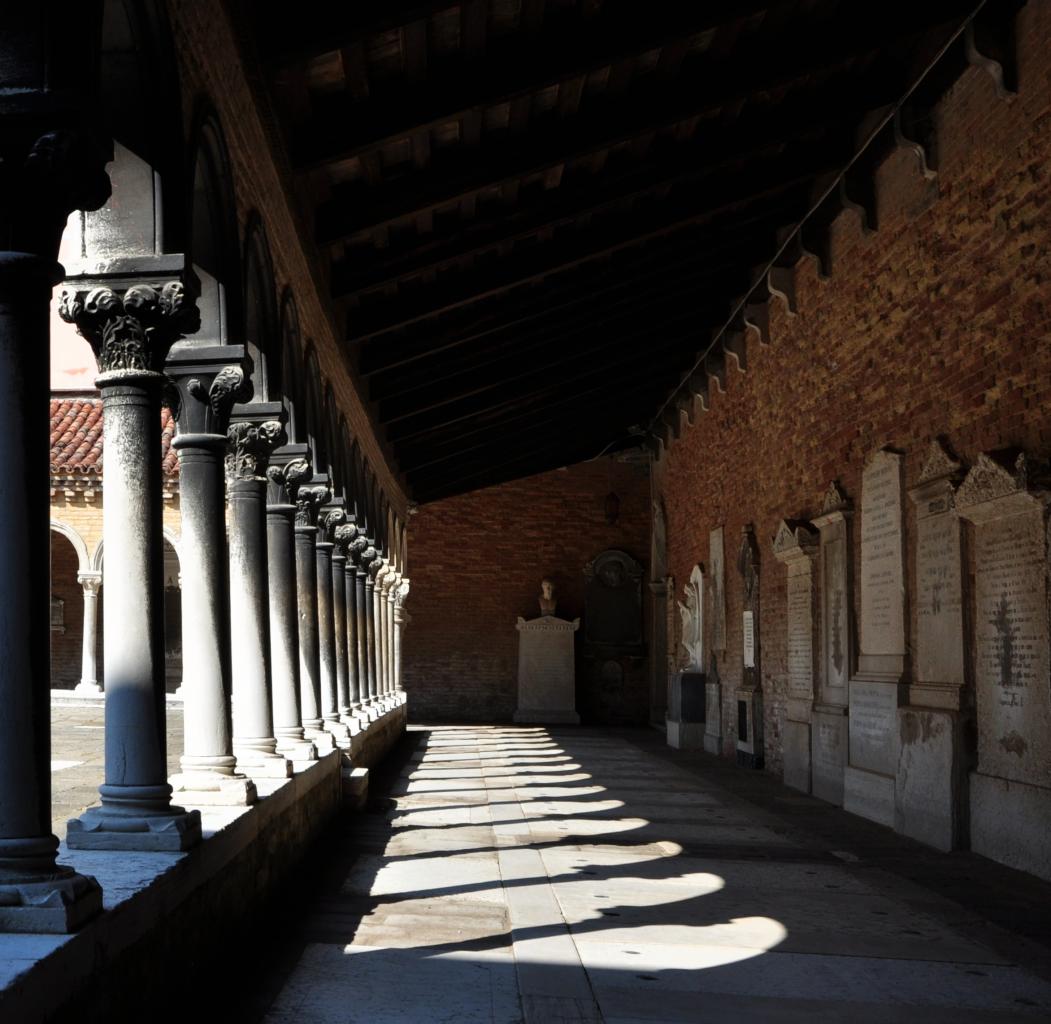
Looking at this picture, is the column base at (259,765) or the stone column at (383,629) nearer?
the column base at (259,765)

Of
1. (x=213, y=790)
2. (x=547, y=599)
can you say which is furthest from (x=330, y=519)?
(x=547, y=599)

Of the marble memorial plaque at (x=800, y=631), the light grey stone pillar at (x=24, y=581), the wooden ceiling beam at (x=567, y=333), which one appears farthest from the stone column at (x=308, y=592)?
the light grey stone pillar at (x=24, y=581)

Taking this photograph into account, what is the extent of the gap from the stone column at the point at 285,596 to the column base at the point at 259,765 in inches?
45.3

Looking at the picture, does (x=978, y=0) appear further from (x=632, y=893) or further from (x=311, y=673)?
(x=311, y=673)

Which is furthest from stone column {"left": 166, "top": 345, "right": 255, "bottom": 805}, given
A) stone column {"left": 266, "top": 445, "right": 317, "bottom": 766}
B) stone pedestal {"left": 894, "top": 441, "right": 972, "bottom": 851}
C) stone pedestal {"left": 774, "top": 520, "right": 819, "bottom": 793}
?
stone pedestal {"left": 774, "top": 520, "right": 819, "bottom": 793}

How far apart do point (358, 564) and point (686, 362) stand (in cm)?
527

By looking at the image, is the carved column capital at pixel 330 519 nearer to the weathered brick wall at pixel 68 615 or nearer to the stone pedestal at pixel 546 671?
the stone pedestal at pixel 546 671

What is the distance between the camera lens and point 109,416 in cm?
435

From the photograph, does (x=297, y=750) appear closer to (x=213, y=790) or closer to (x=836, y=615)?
(x=213, y=790)

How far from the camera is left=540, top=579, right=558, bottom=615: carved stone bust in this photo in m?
22.7

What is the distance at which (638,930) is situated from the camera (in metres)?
5.47

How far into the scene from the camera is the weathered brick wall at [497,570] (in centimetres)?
2323

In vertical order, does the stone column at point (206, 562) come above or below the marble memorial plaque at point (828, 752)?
above

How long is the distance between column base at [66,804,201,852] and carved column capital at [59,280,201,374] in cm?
148
